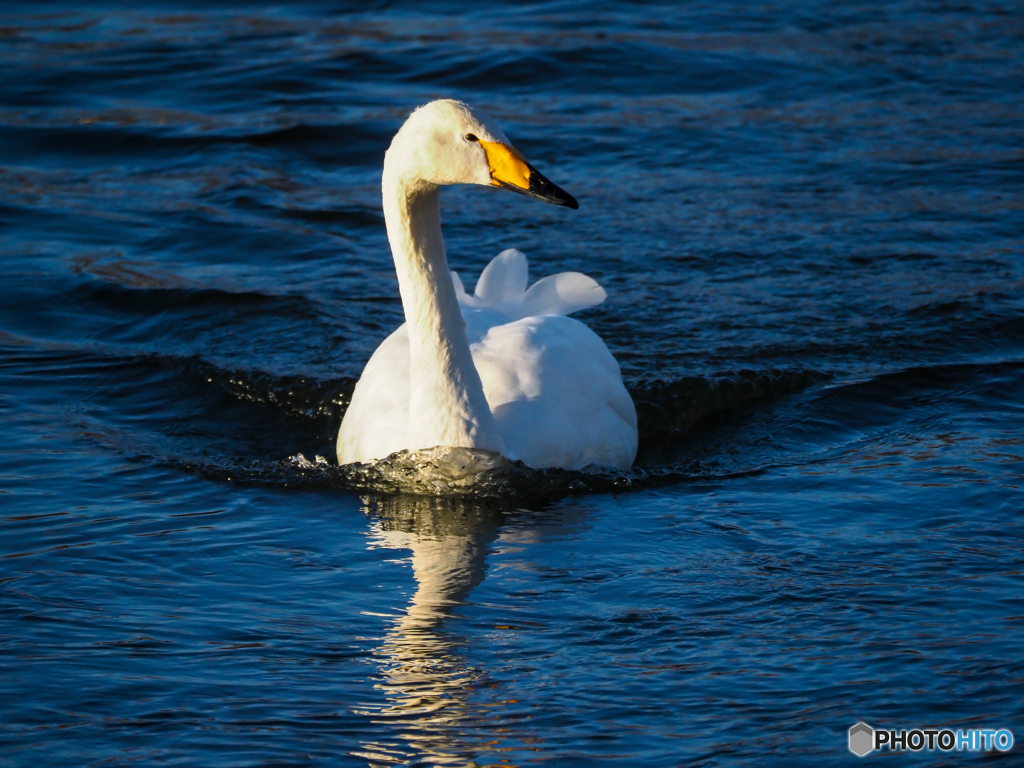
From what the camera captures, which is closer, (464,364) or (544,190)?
(544,190)

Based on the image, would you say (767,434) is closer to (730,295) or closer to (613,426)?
(613,426)

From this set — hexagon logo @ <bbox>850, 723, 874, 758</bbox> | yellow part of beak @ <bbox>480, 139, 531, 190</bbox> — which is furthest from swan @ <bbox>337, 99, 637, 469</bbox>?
hexagon logo @ <bbox>850, 723, 874, 758</bbox>

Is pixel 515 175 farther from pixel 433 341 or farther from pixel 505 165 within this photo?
pixel 433 341

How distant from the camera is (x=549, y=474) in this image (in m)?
6.73

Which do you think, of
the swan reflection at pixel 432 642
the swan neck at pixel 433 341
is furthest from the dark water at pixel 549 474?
the swan neck at pixel 433 341

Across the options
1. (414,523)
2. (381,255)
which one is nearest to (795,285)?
(381,255)

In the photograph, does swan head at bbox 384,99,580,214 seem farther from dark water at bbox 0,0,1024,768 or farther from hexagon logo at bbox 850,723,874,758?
hexagon logo at bbox 850,723,874,758

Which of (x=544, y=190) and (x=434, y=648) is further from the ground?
(x=544, y=190)

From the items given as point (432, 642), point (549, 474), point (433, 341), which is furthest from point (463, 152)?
point (432, 642)

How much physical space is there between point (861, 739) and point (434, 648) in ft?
4.95

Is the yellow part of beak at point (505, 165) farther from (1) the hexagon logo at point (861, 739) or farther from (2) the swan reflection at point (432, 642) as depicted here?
(1) the hexagon logo at point (861, 739)

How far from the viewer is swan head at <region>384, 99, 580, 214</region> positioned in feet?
19.7

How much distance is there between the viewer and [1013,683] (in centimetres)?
470

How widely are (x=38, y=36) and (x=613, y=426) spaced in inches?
442
